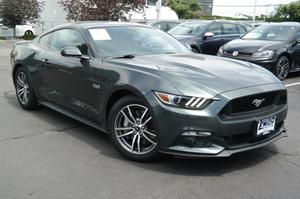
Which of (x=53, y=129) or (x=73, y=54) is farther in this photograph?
(x=53, y=129)

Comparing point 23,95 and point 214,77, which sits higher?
point 214,77

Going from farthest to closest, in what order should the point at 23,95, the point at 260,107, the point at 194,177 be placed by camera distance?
the point at 23,95, the point at 260,107, the point at 194,177

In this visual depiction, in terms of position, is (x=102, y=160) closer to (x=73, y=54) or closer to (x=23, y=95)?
(x=73, y=54)

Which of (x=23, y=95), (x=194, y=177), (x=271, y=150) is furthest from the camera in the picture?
(x=23, y=95)

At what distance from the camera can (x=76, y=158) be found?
4832 mm

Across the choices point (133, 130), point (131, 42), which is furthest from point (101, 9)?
point (133, 130)

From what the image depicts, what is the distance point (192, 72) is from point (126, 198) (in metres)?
1.52

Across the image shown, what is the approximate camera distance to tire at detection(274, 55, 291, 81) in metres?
10.5

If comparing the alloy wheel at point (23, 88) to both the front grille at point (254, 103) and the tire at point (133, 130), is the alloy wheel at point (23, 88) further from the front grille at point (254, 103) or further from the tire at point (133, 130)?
the front grille at point (254, 103)

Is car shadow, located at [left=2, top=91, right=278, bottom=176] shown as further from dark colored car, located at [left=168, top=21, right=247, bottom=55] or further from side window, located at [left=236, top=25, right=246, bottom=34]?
side window, located at [left=236, top=25, right=246, bottom=34]

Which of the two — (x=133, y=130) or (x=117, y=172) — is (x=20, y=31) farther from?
(x=117, y=172)

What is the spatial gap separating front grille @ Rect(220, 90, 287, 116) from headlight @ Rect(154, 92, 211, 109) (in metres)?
0.21

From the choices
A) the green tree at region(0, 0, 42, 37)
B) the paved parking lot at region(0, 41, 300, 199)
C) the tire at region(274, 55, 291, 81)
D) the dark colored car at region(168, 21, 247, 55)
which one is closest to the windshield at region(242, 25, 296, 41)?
the tire at region(274, 55, 291, 81)

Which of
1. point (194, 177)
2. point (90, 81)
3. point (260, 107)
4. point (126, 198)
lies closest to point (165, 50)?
point (90, 81)
